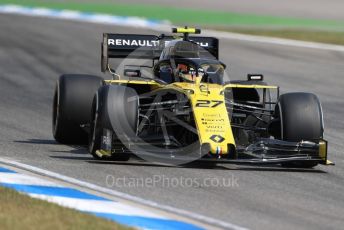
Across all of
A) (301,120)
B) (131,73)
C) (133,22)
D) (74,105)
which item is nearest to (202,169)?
(301,120)

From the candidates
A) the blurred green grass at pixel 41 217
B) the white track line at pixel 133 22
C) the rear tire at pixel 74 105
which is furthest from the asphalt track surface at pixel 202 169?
the blurred green grass at pixel 41 217

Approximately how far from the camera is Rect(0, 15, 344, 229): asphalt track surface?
29.1 ft

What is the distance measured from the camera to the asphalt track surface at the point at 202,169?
8875 millimetres

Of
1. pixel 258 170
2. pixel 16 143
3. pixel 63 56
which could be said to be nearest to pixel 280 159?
pixel 258 170

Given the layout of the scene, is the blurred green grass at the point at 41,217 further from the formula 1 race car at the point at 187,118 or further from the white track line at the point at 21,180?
the formula 1 race car at the point at 187,118

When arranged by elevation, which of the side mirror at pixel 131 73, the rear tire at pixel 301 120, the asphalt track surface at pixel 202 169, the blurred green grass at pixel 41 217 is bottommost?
the asphalt track surface at pixel 202 169

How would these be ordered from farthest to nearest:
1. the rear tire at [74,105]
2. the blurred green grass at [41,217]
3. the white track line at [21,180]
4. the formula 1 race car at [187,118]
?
the rear tire at [74,105], the formula 1 race car at [187,118], the white track line at [21,180], the blurred green grass at [41,217]

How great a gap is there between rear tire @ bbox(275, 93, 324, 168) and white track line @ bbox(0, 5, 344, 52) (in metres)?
15.7

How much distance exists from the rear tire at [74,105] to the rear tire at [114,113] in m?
1.28

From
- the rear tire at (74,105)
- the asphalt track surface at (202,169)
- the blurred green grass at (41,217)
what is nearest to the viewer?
the blurred green grass at (41,217)

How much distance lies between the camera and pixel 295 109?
11492mm

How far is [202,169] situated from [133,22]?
2103cm

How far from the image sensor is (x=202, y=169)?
11.0 meters

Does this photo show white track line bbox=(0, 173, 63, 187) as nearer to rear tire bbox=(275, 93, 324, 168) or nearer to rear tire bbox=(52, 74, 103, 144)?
rear tire bbox=(52, 74, 103, 144)
